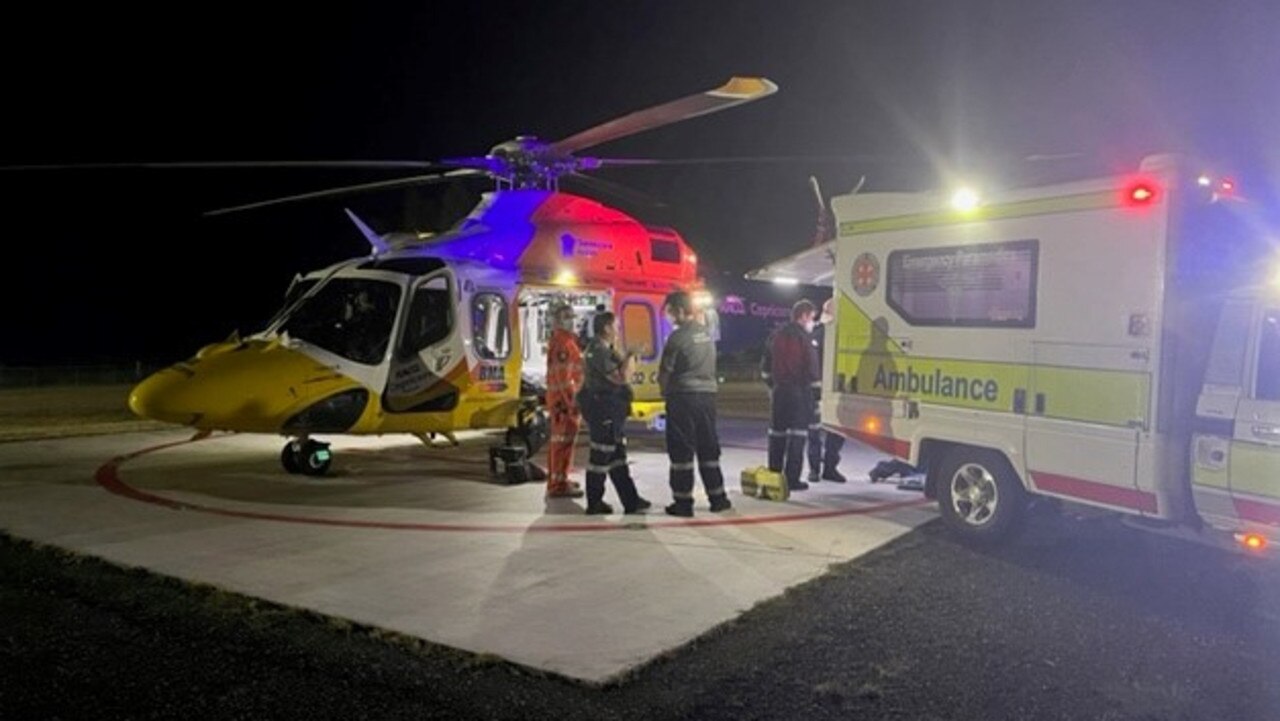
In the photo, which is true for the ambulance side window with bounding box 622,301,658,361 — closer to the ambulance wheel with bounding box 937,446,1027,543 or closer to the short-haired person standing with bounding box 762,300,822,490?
the short-haired person standing with bounding box 762,300,822,490

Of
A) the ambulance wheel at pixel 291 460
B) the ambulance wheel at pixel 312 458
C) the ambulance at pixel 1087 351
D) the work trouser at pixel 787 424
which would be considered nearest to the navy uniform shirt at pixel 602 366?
the work trouser at pixel 787 424

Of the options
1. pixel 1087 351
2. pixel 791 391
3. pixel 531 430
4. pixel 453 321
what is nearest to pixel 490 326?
pixel 453 321

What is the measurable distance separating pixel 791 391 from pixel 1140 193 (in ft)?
12.9

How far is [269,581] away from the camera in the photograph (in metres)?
6.38

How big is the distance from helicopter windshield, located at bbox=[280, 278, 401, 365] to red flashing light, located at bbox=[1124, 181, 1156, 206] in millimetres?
6786

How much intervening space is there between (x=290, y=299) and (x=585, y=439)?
202 inches

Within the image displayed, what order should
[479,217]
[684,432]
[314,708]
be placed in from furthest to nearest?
[479,217], [684,432], [314,708]

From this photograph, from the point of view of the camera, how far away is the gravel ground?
4.46 metres

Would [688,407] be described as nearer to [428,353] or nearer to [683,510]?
[683,510]

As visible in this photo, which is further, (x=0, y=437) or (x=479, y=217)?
(x=0, y=437)

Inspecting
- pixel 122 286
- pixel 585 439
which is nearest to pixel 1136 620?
pixel 585 439

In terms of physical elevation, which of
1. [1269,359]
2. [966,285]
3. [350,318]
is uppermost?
[966,285]

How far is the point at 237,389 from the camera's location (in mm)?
9586

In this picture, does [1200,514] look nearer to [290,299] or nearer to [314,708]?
[314,708]
